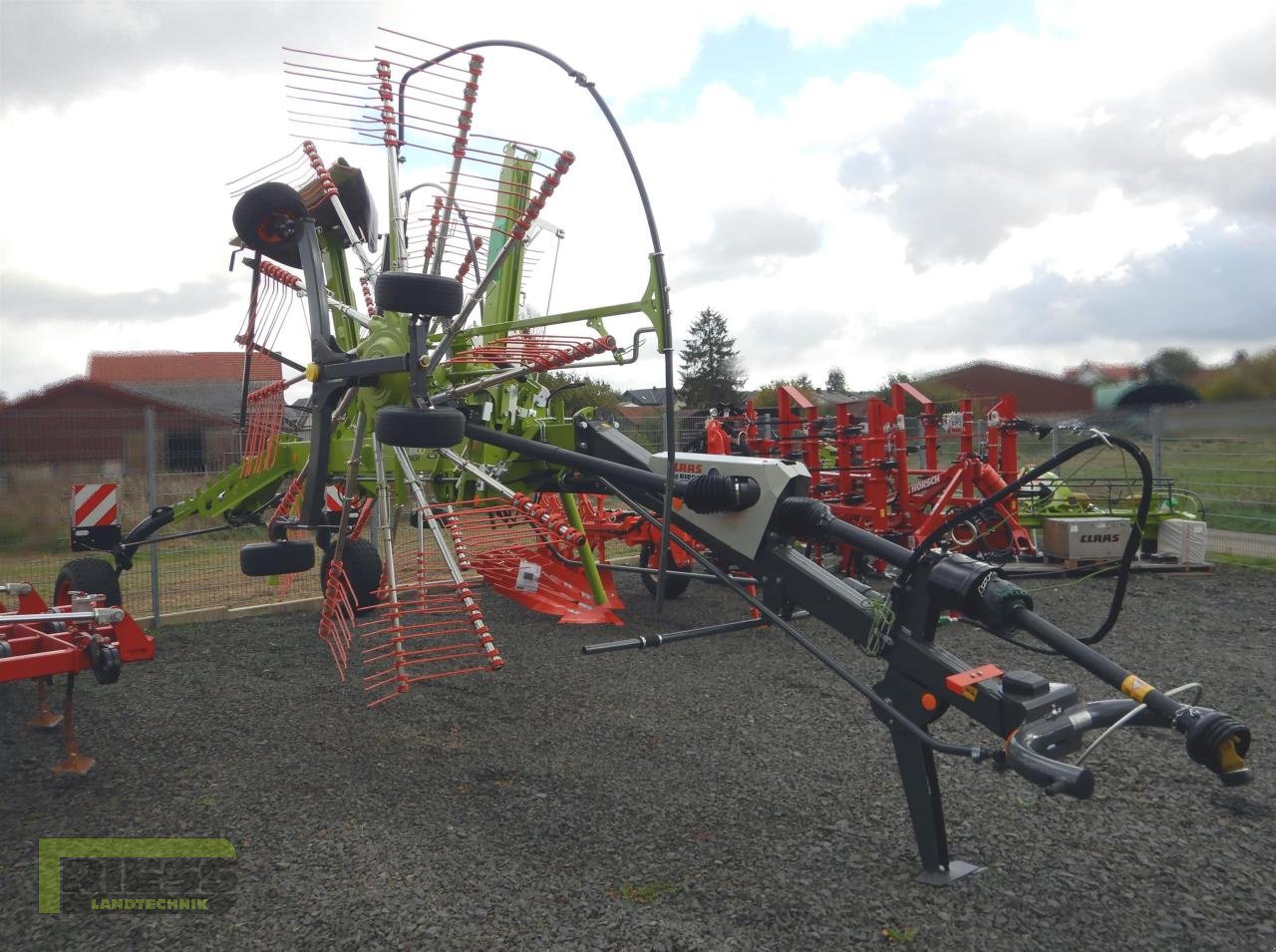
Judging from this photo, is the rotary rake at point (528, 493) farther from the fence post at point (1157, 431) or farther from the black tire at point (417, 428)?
the fence post at point (1157, 431)

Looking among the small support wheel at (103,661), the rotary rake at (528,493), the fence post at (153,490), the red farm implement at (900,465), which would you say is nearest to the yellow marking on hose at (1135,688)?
the rotary rake at (528,493)

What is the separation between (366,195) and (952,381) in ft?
19.4

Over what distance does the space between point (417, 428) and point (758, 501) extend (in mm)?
1377

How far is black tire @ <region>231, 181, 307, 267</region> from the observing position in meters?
4.27

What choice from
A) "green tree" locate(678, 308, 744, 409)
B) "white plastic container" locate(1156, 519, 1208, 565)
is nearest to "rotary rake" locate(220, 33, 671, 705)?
"white plastic container" locate(1156, 519, 1208, 565)

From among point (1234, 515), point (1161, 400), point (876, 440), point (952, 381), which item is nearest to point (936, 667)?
point (1161, 400)

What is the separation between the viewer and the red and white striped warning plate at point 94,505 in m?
7.29

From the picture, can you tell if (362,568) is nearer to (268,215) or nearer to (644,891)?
(268,215)

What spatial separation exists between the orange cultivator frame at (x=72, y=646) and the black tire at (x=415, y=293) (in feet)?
6.44

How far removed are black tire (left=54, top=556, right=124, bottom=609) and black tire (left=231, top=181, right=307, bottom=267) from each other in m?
3.46

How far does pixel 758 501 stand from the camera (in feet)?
12.3

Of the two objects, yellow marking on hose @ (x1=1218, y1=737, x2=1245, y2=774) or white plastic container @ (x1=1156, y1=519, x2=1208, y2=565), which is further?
white plastic container @ (x1=1156, y1=519, x2=1208, y2=565)

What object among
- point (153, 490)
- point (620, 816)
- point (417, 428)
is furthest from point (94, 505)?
point (620, 816)

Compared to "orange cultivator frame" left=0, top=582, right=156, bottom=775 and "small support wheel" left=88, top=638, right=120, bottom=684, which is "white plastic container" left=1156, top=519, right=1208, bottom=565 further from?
"small support wheel" left=88, top=638, right=120, bottom=684
